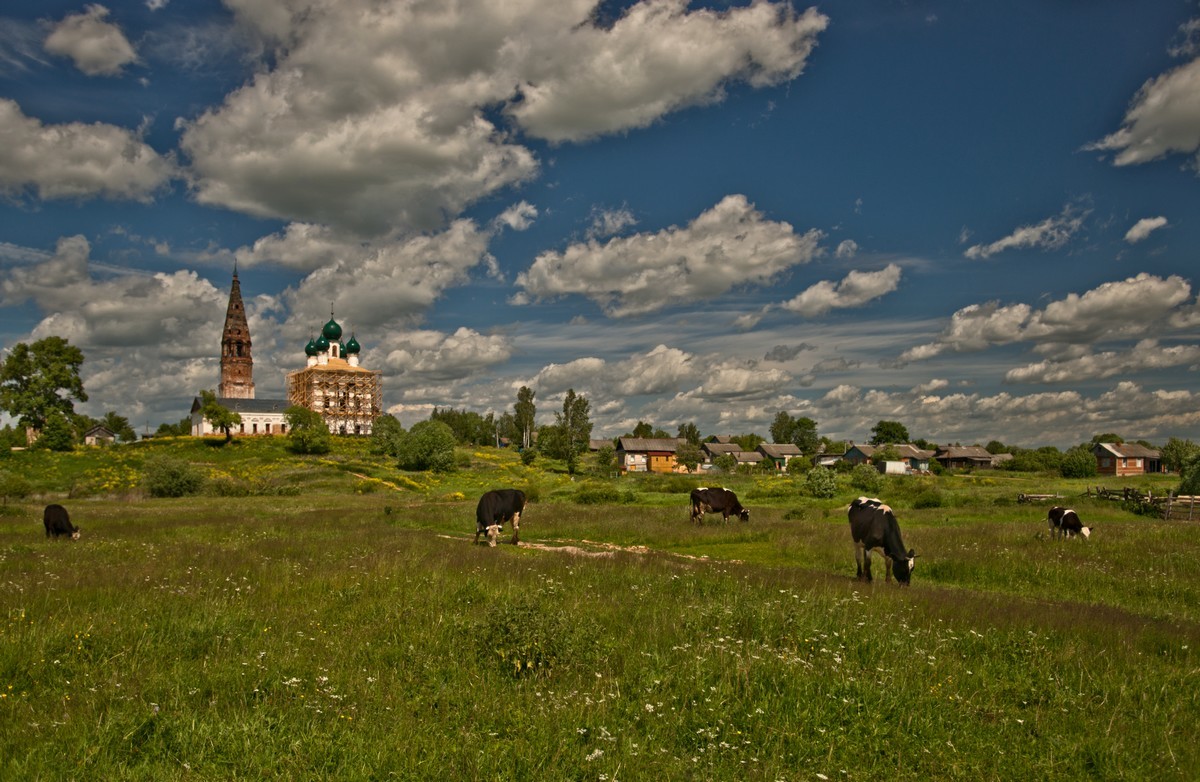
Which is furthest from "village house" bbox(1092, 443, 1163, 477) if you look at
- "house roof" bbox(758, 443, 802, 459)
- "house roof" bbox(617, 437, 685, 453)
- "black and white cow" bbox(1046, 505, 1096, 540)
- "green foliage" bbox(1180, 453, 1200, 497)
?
"black and white cow" bbox(1046, 505, 1096, 540)

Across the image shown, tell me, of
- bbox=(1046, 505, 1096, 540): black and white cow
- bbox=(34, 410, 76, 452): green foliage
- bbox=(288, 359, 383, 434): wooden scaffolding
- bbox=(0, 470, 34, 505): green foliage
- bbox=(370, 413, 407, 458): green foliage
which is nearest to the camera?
bbox=(1046, 505, 1096, 540): black and white cow

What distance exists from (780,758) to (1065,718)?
11.9ft

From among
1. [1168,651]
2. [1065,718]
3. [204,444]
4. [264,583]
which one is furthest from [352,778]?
[204,444]

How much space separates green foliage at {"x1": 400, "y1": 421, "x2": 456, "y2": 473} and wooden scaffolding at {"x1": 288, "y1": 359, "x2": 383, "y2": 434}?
253ft

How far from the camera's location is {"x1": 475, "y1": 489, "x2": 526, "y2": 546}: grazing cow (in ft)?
84.5

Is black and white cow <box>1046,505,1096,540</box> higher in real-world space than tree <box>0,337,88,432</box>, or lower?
lower

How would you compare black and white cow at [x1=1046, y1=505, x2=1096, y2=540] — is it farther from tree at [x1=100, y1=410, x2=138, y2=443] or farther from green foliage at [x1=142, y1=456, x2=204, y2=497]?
tree at [x1=100, y1=410, x2=138, y2=443]

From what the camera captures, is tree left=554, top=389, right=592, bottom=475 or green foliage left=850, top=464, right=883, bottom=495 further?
tree left=554, top=389, right=592, bottom=475

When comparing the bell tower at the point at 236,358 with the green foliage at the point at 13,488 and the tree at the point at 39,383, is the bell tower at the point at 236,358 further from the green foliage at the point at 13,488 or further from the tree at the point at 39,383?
the green foliage at the point at 13,488

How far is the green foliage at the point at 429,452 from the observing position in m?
87.4

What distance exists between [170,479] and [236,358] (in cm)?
14464

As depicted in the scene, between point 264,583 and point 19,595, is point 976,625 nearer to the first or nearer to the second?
point 264,583

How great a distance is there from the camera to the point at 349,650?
9430 millimetres

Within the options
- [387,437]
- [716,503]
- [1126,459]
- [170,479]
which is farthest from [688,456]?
[716,503]
